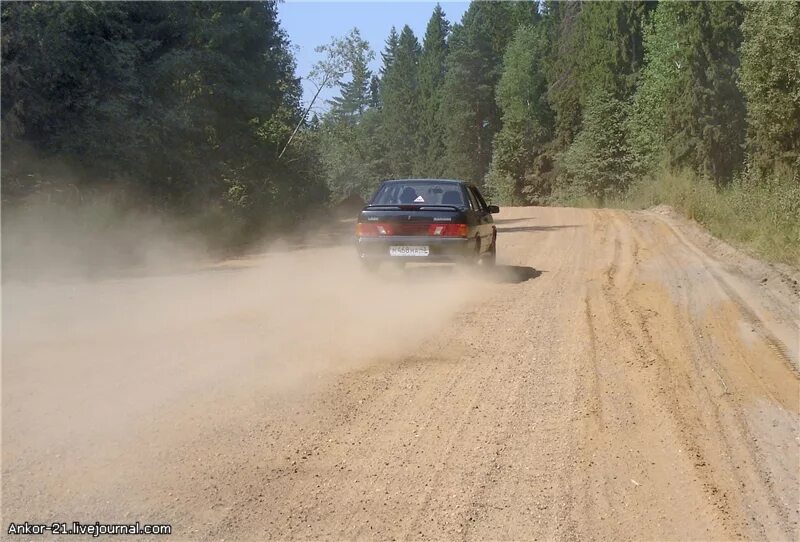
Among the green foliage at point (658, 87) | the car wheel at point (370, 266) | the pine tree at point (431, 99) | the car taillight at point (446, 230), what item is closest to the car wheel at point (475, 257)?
the car taillight at point (446, 230)

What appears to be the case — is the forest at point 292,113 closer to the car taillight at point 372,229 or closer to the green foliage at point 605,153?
the green foliage at point 605,153

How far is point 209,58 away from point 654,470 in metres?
21.7

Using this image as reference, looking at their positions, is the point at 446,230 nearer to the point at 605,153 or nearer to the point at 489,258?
the point at 489,258

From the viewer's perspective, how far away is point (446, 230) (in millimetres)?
12359

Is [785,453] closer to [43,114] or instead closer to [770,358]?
[770,358]

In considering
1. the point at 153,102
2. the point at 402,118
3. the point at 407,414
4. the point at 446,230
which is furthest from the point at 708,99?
the point at 402,118

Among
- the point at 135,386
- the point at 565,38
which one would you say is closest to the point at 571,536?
the point at 135,386

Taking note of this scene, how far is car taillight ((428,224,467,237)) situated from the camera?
1235 cm

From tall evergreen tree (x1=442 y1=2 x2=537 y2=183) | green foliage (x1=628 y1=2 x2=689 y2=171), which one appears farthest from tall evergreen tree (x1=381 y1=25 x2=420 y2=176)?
green foliage (x1=628 y1=2 x2=689 y2=171)

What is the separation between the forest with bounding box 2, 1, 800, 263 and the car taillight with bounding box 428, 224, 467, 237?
6.18 m

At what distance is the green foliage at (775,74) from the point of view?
20.6 metres

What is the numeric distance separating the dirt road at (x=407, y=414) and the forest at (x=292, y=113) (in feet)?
23.6

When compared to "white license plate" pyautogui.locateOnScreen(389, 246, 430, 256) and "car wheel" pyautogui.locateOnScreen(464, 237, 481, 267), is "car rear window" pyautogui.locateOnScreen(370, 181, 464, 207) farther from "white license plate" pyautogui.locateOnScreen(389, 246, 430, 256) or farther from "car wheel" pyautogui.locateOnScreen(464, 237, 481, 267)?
"white license plate" pyautogui.locateOnScreen(389, 246, 430, 256)

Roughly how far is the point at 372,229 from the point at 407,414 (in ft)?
21.8
